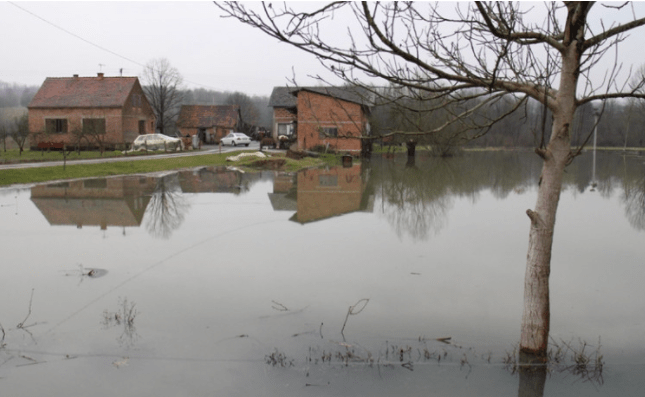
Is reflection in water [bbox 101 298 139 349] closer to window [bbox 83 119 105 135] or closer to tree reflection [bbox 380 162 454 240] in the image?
tree reflection [bbox 380 162 454 240]

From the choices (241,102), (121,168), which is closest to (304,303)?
(121,168)

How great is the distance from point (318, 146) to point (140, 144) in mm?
13085

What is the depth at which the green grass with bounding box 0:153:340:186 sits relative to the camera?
2067 cm

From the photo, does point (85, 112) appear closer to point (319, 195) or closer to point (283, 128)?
point (283, 128)

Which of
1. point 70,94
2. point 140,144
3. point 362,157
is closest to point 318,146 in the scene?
point 362,157

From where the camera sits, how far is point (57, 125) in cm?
4678

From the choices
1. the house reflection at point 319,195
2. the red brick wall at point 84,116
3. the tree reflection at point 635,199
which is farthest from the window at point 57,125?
the tree reflection at point 635,199

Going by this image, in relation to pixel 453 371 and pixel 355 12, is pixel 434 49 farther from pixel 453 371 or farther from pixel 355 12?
pixel 453 371

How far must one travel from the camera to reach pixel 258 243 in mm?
10469

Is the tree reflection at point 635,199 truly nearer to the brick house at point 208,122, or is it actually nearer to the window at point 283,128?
the window at point 283,128

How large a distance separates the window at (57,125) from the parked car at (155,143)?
8.44 meters

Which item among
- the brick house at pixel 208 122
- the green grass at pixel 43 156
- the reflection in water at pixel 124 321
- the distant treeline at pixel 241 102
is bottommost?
the reflection in water at pixel 124 321

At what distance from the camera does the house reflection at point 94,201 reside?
1267cm

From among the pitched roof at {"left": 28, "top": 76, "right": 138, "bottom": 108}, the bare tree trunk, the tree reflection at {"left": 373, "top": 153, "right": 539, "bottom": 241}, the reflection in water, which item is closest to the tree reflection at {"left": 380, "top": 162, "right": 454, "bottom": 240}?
the tree reflection at {"left": 373, "top": 153, "right": 539, "bottom": 241}
